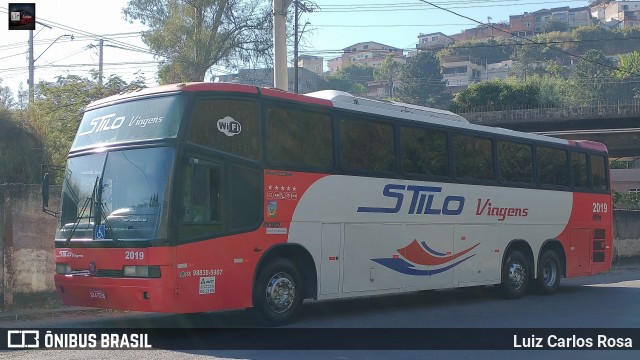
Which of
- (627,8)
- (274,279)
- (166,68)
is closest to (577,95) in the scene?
(166,68)

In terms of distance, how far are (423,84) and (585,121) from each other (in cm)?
6617

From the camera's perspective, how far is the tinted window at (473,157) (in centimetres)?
1510

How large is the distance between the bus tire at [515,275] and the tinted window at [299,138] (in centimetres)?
603

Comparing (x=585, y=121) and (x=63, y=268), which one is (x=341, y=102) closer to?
(x=63, y=268)

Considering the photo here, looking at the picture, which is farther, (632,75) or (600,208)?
(632,75)

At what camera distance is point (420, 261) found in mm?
14117

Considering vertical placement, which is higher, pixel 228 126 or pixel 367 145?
pixel 228 126

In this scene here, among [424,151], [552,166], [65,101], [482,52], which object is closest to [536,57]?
[482,52]

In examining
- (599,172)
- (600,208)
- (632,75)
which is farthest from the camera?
(632,75)

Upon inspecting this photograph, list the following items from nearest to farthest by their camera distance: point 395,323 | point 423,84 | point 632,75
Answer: point 395,323
point 632,75
point 423,84

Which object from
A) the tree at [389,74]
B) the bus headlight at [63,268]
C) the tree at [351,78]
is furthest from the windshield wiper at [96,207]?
the tree at [389,74]

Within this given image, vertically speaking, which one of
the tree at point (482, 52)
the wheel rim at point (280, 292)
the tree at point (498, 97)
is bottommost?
the wheel rim at point (280, 292)

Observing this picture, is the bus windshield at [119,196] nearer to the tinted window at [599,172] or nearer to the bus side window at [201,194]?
the bus side window at [201,194]

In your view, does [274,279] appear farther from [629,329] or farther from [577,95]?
[577,95]
